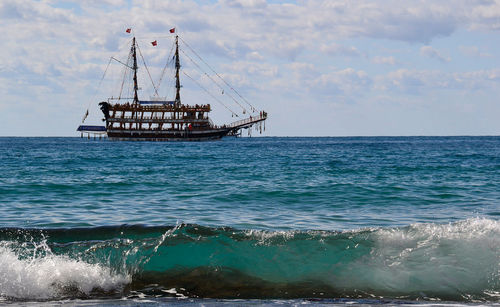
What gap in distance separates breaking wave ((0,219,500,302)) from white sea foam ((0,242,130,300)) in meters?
0.01

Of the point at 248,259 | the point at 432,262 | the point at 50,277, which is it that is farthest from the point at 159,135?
the point at 432,262

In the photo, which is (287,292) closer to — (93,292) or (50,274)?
(93,292)

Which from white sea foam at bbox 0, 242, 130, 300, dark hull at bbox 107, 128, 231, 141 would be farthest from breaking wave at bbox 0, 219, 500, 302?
dark hull at bbox 107, 128, 231, 141

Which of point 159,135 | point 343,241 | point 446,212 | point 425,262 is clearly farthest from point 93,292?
point 159,135

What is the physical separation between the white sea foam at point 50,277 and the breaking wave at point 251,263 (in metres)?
0.01

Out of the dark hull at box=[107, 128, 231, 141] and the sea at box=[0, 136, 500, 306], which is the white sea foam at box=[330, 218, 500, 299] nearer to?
the sea at box=[0, 136, 500, 306]

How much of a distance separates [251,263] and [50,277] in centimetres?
272

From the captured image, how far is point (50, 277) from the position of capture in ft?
21.2

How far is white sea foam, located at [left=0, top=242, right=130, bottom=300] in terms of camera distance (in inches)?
243

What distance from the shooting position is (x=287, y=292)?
6332mm

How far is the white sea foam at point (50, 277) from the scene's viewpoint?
243 inches

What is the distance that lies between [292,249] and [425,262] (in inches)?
75.7

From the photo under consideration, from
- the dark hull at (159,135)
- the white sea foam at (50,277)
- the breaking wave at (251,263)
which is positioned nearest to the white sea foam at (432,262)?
the breaking wave at (251,263)

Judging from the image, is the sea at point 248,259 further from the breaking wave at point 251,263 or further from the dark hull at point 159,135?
the dark hull at point 159,135
